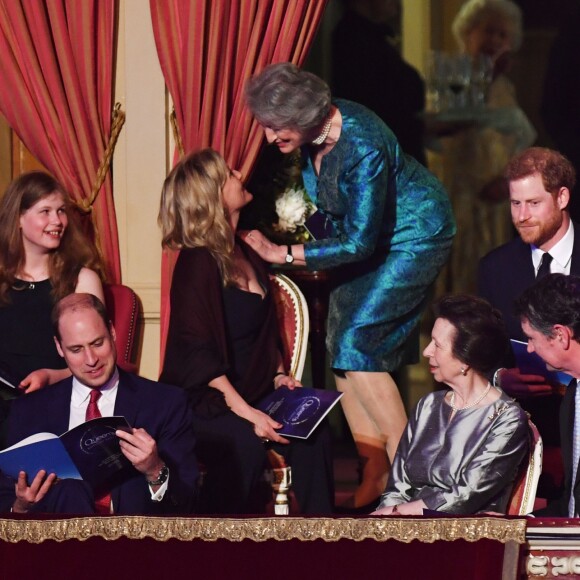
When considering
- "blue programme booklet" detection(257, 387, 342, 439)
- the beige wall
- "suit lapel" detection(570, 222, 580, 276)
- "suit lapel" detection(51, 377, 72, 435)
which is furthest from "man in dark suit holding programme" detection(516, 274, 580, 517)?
the beige wall

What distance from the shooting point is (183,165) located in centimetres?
442

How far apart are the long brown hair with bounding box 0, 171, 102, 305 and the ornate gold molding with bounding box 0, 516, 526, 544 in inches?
67.9

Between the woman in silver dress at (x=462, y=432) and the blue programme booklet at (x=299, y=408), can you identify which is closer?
the woman in silver dress at (x=462, y=432)

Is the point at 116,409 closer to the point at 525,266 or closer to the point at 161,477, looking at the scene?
the point at 161,477

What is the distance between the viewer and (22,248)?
464cm

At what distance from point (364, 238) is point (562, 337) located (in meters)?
1.17

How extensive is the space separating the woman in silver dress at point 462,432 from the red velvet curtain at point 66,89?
2.03 m

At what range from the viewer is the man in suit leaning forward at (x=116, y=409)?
345 cm

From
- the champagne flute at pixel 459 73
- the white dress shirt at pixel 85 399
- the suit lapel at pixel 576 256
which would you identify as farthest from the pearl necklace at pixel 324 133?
the champagne flute at pixel 459 73

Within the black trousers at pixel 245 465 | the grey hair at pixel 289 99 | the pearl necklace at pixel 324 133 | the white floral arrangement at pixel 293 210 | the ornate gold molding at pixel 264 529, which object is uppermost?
the grey hair at pixel 289 99

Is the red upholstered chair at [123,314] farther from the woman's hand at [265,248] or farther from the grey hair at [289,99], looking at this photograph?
the grey hair at [289,99]

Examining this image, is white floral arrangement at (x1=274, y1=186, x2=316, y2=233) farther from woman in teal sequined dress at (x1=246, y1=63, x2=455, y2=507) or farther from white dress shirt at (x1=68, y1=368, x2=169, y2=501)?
white dress shirt at (x1=68, y1=368, x2=169, y2=501)

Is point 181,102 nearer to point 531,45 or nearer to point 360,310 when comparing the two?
point 360,310

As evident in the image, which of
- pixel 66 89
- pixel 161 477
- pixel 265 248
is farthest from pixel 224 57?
pixel 161 477
